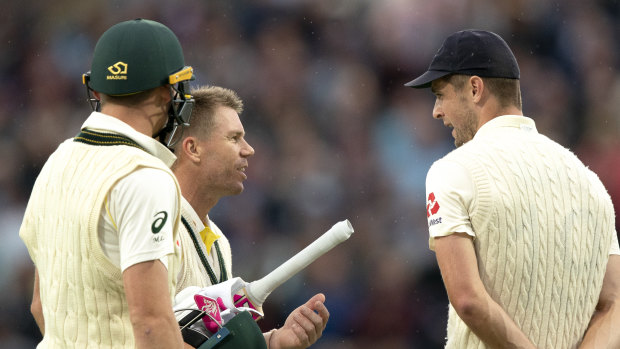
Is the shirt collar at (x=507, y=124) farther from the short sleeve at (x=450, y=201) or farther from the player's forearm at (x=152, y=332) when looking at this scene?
the player's forearm at (x=152, y=332)

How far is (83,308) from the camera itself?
238 centimetres

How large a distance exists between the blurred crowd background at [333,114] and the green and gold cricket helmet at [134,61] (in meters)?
4.31

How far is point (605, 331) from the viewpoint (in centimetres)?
297

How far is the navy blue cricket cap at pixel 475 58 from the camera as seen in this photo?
10.3 feet

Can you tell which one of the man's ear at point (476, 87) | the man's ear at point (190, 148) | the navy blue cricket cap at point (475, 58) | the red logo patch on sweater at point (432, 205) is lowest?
the man's ear at point (190, 148)

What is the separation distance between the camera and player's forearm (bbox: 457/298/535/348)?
2752 millimetres

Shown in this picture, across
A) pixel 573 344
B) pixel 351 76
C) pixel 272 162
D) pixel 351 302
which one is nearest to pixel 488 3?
pixel 351 76

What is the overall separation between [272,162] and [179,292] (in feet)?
13.1

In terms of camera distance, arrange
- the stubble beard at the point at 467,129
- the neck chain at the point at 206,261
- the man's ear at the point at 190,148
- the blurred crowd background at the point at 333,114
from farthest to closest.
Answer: the blurred crowd background at the point at 333,114 < the man's ear at the point at 190,148 < the neck chain at the point at 206,261 < the stubble beard at the point at 467,129

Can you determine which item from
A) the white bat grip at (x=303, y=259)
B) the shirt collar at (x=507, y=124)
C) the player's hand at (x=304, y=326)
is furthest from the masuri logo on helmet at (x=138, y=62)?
the shirt collar at (x=507, y=124)

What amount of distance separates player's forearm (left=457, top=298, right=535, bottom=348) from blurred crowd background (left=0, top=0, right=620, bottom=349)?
12.8 feet

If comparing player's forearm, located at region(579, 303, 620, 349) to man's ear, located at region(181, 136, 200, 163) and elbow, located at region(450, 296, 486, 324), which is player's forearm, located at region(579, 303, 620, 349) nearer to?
elbow, located at region(450, 296, 486, 324)

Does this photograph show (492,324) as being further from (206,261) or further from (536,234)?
(206,261)

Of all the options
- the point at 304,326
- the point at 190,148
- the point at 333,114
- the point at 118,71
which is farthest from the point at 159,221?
the point at 333,114
